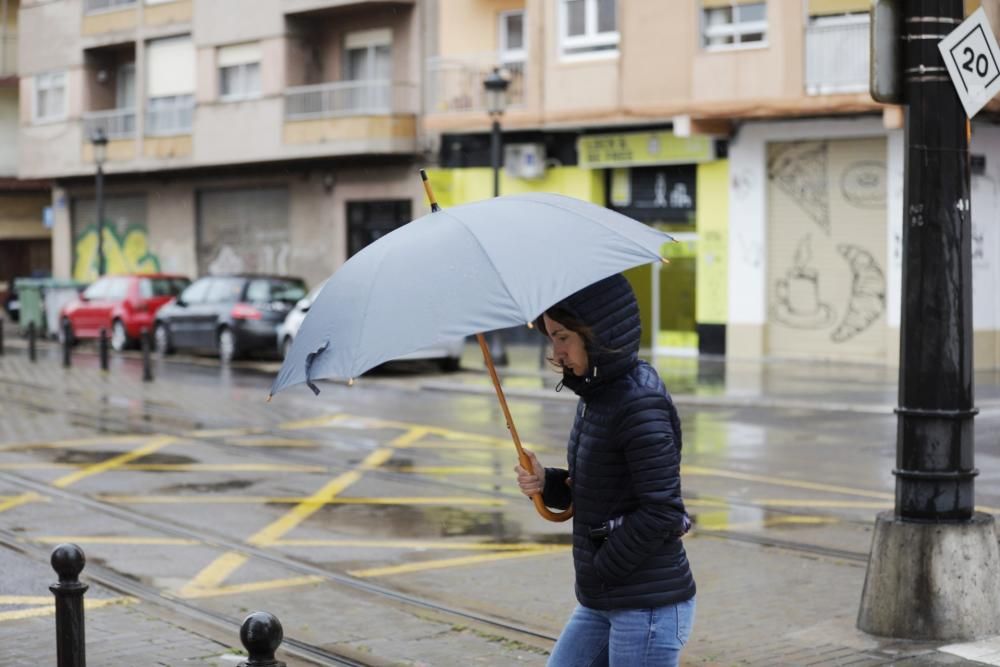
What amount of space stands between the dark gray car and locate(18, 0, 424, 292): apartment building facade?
5741mm

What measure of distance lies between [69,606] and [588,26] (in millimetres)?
23691

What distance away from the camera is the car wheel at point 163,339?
28.8 meters

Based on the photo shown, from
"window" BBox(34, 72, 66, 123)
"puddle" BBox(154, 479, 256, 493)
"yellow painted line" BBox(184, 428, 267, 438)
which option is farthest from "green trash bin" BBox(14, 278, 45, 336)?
"puddle" BBox(154, 479, 256, 493)

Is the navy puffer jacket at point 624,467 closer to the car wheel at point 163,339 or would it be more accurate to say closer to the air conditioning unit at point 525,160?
the car wheel at point 163,339

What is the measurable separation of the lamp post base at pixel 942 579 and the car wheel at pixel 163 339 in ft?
76.1

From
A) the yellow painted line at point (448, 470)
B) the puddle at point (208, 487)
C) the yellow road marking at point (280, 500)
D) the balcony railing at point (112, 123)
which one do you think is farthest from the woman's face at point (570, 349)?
the balcony railing at point (112, 123)

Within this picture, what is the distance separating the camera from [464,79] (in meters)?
30.6

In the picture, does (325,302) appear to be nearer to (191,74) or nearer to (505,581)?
(505,581)

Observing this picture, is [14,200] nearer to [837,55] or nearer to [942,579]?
[837,55]

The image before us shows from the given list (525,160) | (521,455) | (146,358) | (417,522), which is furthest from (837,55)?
(521,455)

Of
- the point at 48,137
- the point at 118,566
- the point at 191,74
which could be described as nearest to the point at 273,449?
the point at 118,566

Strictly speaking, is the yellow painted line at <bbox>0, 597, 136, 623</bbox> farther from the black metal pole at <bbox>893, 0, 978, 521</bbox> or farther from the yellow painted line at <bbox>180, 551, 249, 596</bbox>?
the black metal pole at <bbox>893, 0, 978, 521</bbox>

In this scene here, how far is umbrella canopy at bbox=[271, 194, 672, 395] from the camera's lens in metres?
4.11

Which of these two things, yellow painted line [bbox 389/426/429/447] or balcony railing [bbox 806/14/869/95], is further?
balcony railing [bbox 806/14/869/95]
